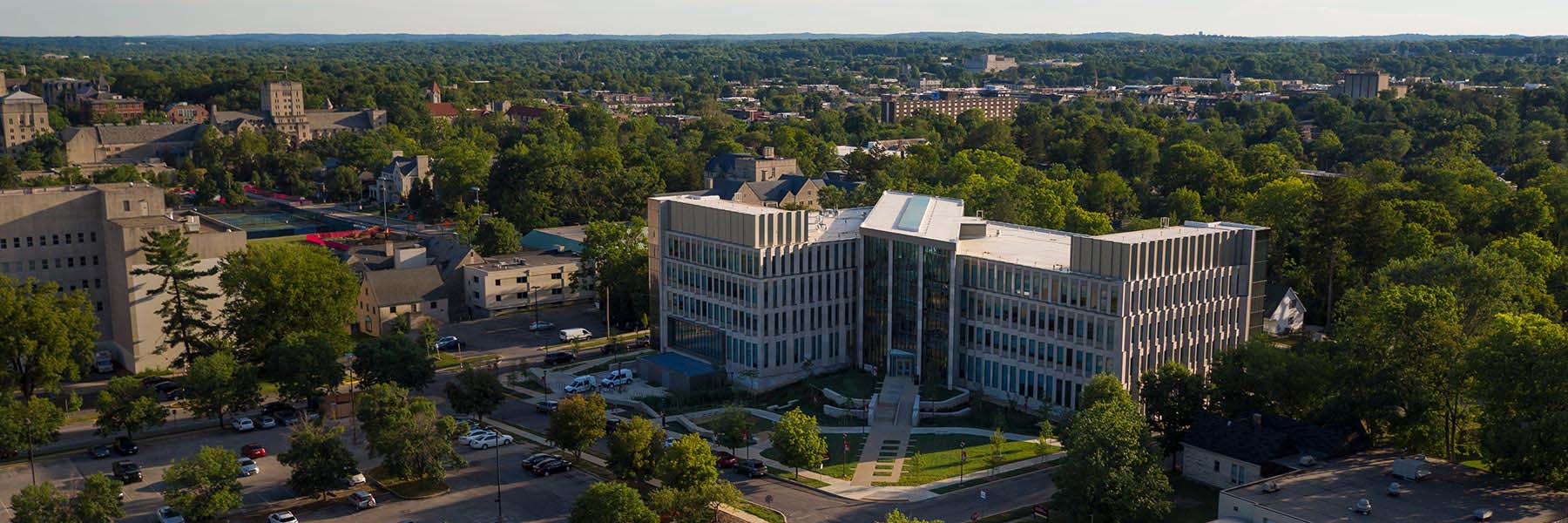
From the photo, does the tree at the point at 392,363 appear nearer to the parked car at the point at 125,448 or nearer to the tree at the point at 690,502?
the parked car at the point at 125,448

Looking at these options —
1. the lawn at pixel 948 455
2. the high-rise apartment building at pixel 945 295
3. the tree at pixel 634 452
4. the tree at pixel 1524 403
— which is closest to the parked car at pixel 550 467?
the tree at pixel 634 452

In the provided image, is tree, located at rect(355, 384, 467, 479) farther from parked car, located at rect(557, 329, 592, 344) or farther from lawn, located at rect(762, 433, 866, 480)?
parked car, located at rect(557, 329, 592, 344)

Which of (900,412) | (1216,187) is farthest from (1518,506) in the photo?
(1216,187)

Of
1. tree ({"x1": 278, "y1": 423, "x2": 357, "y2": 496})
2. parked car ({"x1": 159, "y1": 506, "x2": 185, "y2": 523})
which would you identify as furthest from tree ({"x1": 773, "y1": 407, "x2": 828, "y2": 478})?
parked car ({"x1": 159, "y1": 506, "x2": 185, "y2": 523})

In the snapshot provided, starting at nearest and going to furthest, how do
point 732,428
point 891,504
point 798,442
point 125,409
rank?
point 891,504 → point 798,442 → point 732,428 → point 125,409

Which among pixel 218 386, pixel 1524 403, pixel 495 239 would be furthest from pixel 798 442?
pixel 495 239

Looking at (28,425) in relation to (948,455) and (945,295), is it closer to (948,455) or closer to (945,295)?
(948,455)
